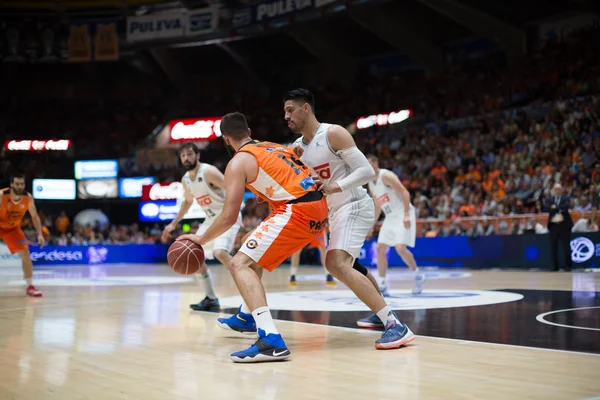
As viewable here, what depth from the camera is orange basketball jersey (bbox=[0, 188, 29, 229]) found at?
467 inches

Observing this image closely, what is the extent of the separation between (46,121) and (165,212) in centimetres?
1079

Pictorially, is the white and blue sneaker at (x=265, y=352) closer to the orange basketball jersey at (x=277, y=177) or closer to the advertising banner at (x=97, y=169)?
the orange basketball jersey at (x=277, y=177)

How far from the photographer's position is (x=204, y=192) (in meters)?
9.62

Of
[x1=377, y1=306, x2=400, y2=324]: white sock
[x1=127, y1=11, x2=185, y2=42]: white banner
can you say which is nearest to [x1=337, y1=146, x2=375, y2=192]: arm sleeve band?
[x1=377, y1=306, x2=400, y2=324]: white sock

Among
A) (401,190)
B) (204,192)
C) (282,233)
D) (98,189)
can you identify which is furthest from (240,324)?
(98,189)

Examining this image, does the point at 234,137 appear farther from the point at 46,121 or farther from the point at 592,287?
the point at 46,121

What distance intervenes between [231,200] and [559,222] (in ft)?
43.0

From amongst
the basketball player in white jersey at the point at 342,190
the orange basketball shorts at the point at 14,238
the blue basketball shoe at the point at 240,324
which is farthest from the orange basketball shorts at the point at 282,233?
the orange basketball shorts at the point at 14,238

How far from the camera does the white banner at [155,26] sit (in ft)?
106

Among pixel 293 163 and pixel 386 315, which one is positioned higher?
pixel 293 163

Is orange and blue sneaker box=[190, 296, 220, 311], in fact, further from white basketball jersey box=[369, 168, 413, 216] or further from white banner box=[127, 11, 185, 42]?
white banner box=[127, 11, 185, 42]

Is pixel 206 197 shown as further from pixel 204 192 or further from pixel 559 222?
pixel 559 222

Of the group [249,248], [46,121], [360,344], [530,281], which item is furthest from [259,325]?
[46,121]

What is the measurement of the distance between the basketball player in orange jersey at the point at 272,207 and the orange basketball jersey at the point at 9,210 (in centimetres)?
716
